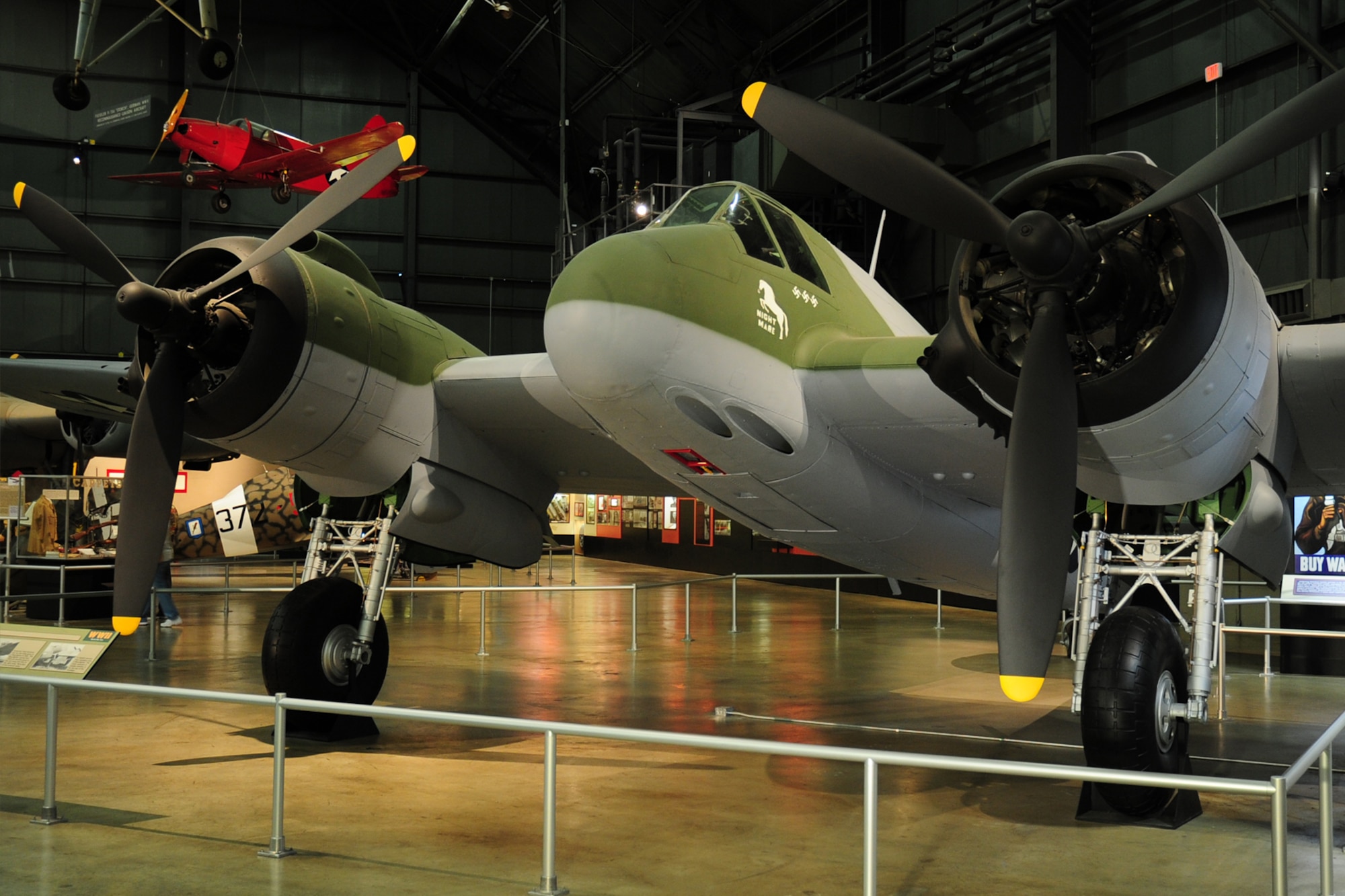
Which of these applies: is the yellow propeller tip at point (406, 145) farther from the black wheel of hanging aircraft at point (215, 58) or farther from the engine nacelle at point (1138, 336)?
the black wheel of hanging aircraft at point (215, 58)

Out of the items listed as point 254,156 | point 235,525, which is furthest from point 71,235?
point 254,156

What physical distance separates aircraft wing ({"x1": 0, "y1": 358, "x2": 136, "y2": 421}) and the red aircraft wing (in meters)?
15.0

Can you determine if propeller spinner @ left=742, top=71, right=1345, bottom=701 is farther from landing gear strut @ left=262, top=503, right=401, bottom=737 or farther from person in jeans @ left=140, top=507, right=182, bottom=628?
Result: person in jeans @ left=140, top=507, right=182, bottom=628

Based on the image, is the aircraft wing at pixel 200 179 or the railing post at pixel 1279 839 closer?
the railing post at pixel 1279 839

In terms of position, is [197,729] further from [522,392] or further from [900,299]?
[900,299]

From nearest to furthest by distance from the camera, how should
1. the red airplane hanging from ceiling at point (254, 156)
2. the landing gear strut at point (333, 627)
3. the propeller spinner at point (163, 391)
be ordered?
the propeller spinner at point (163, 391)
the landing gear strut at point (333, 627)
the red airplane hanging from ceiling at point (254, 156)

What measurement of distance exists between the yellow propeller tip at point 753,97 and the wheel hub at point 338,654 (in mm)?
5038

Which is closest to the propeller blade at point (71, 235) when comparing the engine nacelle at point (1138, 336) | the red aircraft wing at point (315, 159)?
the engine nacelle at point (1138, 336)

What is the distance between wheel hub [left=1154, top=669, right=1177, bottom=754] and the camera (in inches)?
242

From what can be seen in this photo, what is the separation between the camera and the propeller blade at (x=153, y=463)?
280 inches

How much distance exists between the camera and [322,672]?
27.1 ft

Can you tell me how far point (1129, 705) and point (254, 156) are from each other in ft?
75.2

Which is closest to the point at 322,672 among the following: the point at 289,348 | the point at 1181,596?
the point at 289,348

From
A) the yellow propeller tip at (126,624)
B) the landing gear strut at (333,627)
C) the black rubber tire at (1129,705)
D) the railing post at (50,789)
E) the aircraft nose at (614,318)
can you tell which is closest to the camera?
the railing post at (50,789)
